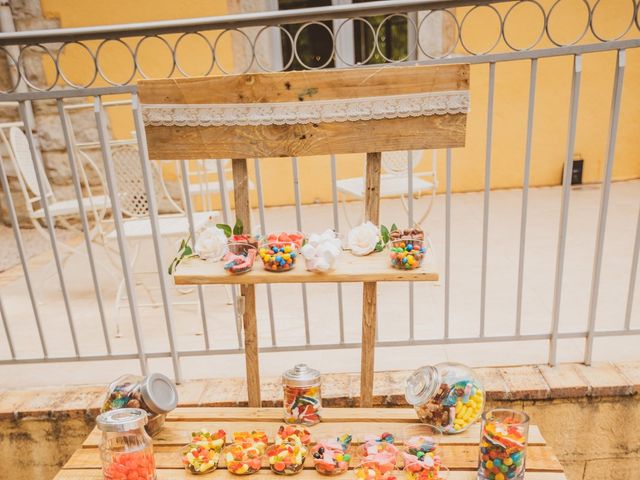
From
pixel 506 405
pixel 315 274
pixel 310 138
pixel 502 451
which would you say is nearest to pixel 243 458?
pixel 315 274

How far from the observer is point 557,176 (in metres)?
4.91

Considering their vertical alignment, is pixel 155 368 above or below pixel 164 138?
below

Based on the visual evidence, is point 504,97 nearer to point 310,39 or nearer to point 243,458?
point 310,39

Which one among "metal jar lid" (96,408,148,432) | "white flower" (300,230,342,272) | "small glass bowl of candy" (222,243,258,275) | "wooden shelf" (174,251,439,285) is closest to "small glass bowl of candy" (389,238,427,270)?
"wooden shelf" (174,251,439,285)

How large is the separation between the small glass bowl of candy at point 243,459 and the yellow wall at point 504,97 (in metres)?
3.51

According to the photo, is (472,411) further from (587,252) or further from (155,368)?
(587,252)

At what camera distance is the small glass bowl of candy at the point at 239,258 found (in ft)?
4.38

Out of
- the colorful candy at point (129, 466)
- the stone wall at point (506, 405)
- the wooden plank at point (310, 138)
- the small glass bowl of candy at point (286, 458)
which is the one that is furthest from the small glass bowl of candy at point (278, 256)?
the stone wall at point (506, 405)

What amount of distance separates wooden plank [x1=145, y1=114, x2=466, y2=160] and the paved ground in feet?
2.61

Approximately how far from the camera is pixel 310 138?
1363 mm

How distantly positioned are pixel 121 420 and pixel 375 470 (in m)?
0.68

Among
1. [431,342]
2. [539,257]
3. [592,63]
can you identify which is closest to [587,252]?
[539,257]

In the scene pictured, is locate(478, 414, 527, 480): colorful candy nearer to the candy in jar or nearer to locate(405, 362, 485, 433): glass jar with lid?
the candy in jar

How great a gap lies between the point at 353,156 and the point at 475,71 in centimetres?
134
